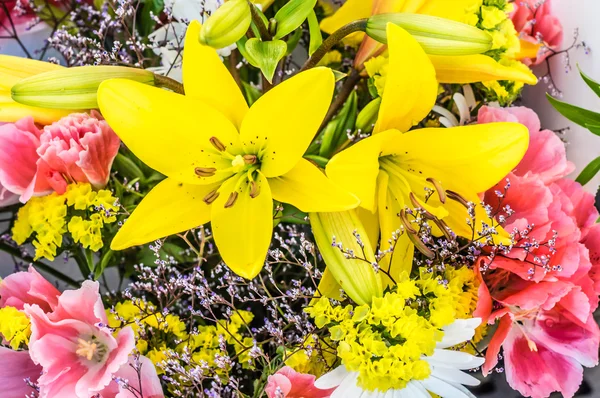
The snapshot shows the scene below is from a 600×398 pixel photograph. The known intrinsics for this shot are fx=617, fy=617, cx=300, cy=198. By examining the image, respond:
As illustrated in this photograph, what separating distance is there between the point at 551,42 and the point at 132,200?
0.59 m

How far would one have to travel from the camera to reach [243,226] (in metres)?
0.58

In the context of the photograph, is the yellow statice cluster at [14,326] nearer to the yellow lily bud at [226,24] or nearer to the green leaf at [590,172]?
the yellow lily bud at [226,24]

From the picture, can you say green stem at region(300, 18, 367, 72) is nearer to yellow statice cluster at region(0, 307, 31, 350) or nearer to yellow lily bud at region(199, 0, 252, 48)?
yellow lily bud at region(199, 0, 252, 48)

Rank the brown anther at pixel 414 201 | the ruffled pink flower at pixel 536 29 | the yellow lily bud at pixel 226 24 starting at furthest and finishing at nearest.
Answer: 1. the ruffled pink flower at pixel 536 29
2. the brown anther at pixel 414 201
3. the yellow lily bud at pixel 226 24

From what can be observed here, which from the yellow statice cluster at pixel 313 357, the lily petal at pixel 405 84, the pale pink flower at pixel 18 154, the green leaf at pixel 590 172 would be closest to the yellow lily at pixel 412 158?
the lily petal at pixel 405 84

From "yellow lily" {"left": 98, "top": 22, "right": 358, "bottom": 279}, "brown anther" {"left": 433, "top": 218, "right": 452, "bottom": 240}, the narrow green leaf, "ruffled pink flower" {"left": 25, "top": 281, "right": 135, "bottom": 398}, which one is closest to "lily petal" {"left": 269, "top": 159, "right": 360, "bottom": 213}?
"yellow lily" {"left": 98, "top": 22, "right": 358, "bottom": 279}

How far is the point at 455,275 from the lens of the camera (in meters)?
0.62

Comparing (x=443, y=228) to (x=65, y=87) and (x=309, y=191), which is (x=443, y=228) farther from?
(x=65, y=87)

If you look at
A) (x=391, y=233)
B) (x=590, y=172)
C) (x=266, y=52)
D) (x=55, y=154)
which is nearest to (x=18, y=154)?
(x=55, y=154)

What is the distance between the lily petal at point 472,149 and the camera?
1.90 feet

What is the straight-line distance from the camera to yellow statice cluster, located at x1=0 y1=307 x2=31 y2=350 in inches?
24.6

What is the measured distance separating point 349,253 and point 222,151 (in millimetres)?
153

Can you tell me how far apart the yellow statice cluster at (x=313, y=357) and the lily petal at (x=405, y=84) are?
0.22 meters

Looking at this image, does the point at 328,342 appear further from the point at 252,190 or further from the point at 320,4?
the point at 320,4
